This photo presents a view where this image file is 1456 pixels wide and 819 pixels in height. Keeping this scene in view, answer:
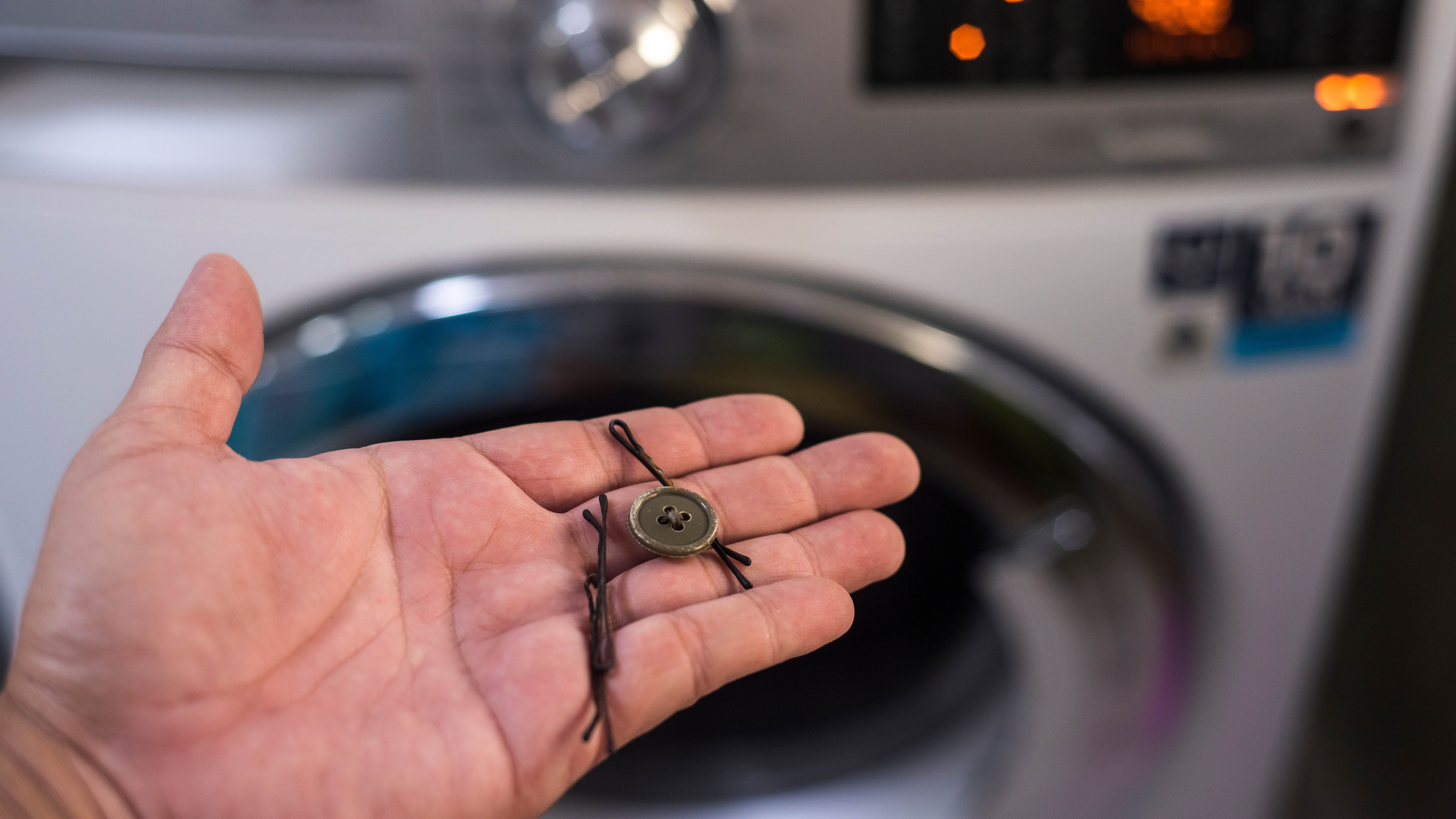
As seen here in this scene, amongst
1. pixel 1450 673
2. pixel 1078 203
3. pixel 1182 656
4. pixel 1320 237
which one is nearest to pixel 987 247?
pixel 1078 203

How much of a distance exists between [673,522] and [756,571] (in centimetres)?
3

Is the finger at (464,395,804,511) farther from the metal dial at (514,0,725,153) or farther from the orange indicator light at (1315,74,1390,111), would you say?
the orange indicator light at (1315,74,1390,111)

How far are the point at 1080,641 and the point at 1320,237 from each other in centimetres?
25

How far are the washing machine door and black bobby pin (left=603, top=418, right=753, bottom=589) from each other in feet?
0.11

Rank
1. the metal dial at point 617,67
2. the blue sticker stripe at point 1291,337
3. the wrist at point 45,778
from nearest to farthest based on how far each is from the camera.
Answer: the wrist at point 45,778 < the metal dial at point 617,67 < the blue sticker stripe at point 1291,337

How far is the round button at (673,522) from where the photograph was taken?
0.29 metres

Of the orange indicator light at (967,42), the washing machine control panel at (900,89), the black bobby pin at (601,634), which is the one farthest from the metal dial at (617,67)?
the black bobby pin at (601,634)

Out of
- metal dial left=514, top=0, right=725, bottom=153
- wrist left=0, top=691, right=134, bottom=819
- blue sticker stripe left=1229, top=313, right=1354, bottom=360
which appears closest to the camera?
wrist left=0, top=691, right=134, bottom=819

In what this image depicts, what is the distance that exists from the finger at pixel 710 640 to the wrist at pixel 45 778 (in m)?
0.14

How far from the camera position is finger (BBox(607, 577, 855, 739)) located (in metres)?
0.28

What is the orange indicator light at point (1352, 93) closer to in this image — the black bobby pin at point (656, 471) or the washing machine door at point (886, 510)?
the washing machine door at point (886, 510)

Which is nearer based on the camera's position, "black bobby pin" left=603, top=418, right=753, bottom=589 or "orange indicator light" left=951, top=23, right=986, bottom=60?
"black bobby pin" left=603, top=418, right=753, bottom=589

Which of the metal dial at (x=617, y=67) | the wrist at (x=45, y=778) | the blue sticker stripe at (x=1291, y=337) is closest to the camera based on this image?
the wrist at (x=45, y=778)

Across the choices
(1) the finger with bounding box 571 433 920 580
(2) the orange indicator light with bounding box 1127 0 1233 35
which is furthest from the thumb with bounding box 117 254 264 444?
(2) the orange indicator light with bounding box 1127 0 1233 35
